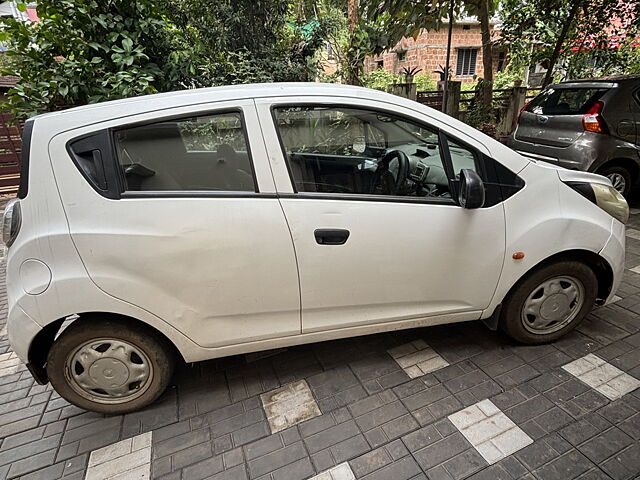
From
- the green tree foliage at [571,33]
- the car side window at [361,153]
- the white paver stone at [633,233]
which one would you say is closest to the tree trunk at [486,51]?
the green tree foliage at [571,33]

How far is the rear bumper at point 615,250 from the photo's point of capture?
7.20 feet

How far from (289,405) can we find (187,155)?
4.83 feet

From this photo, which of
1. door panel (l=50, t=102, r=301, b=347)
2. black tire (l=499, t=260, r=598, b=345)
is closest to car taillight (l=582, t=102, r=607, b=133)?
black tire (l=499, t=260, r=598, b=345)

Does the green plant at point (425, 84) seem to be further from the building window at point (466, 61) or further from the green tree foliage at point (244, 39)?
the green tree foliage at point (244, 39)

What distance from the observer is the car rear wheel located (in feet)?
14.8

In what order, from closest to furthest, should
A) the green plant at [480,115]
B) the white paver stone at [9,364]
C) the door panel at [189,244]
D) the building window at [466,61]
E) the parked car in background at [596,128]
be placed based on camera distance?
the door panel at [189,244] → the white paver stone at [9,364] → the parked car in background at [596,128] → the green plant at [480,115] → the building window at [466,61]

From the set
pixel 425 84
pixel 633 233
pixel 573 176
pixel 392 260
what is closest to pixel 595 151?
pixel 633 233

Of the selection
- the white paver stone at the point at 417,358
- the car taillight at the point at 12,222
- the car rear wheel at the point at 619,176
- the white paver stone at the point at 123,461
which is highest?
the car taillight at the point at 12,222

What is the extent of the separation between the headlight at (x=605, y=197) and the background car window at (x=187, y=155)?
1.97 metres

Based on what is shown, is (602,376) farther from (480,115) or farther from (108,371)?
(480,115)

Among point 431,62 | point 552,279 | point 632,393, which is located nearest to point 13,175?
point 552,279

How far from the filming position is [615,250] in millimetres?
2221

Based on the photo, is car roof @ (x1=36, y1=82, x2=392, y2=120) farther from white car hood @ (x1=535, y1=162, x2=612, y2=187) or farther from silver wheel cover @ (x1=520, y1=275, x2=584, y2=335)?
silver wheel cover @ (x1=520, y1=275, x2=584, y2=335)

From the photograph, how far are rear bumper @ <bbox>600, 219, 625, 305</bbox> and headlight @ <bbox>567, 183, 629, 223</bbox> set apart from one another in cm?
6
